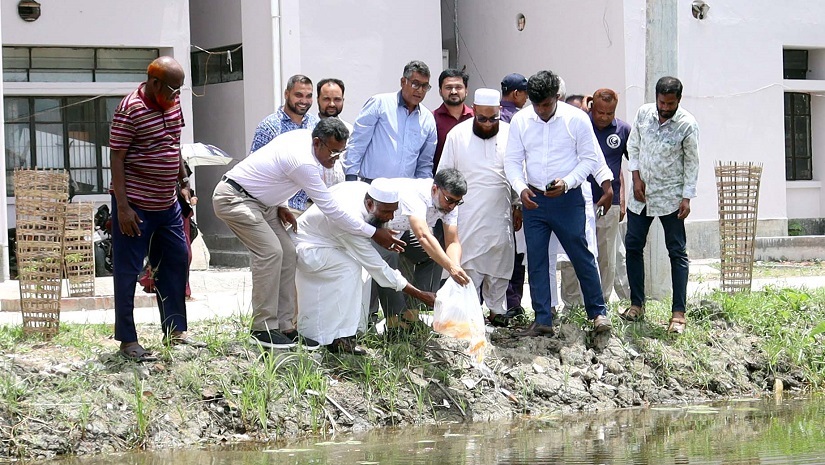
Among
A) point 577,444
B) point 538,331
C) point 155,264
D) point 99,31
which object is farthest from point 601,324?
point 99,31

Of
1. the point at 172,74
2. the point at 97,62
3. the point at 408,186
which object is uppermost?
the point at 97,62

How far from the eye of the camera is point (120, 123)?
6.91 meters

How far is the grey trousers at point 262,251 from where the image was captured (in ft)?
24.4

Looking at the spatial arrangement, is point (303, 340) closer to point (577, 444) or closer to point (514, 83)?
point (577, 444)

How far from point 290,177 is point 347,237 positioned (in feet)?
1.78

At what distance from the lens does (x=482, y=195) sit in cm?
849

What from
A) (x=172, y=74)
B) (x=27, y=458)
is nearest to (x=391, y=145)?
(x=172, y=74)

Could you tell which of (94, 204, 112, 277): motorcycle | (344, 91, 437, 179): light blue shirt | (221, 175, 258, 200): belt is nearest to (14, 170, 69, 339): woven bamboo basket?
(221, 175, 258, 200): belt

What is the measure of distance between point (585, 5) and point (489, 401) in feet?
33.3

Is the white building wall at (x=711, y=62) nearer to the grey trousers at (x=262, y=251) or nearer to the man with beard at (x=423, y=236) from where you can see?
the man with beard at (x=423, y=236)

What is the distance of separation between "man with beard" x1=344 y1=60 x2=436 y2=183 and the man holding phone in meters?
0.78

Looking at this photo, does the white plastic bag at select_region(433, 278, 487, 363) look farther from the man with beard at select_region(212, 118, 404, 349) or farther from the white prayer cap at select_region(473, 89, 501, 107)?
the white prayer cap at select_region(473, 89, 501, 107)

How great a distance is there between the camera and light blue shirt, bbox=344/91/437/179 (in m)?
8.56

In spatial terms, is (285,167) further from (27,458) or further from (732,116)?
(732,116)
